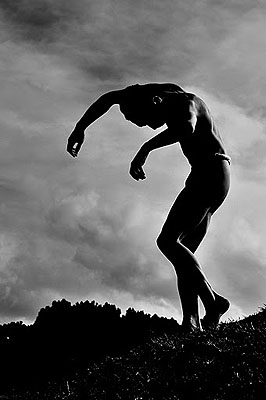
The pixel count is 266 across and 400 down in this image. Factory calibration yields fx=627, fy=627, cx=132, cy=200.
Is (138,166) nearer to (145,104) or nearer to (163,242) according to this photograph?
(145,104)

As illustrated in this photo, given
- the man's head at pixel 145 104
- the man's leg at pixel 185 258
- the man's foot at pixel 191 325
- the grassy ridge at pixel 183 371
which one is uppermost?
the man's head at pixel 145 104

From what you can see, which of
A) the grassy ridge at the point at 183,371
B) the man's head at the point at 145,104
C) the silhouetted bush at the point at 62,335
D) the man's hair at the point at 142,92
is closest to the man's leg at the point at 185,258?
the grassy ridge at the point at 183,371

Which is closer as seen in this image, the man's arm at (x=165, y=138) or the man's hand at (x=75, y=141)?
the man's arm at (x=165, y=138)

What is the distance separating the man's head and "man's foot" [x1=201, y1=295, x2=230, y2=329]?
2.46m

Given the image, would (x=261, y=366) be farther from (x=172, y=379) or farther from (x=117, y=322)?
(x=117, y=322)

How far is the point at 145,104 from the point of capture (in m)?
8.27

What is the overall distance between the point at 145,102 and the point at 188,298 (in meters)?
2.63

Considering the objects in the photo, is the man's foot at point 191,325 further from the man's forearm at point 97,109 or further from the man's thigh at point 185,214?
the man's forearm at point 97,109

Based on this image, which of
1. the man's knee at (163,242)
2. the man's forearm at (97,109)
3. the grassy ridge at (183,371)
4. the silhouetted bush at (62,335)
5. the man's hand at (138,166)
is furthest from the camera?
the silhouetted bush at (62,335)

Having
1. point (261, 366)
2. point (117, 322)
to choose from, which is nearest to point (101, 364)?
point (261, 366)

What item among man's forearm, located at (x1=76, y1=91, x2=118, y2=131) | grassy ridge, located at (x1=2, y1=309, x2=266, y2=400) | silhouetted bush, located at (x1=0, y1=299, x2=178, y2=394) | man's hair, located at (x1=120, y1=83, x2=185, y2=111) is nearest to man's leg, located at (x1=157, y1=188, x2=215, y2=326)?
grassy ridge, located at (x1=2, y1=309, x2=266, y2=400)

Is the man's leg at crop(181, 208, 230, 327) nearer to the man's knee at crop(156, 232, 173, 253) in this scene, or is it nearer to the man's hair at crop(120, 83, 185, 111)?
the man's knee at crop(156, 232, 173, 253)

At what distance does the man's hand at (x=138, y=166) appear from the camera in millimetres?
7910

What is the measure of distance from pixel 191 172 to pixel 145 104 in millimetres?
1114
